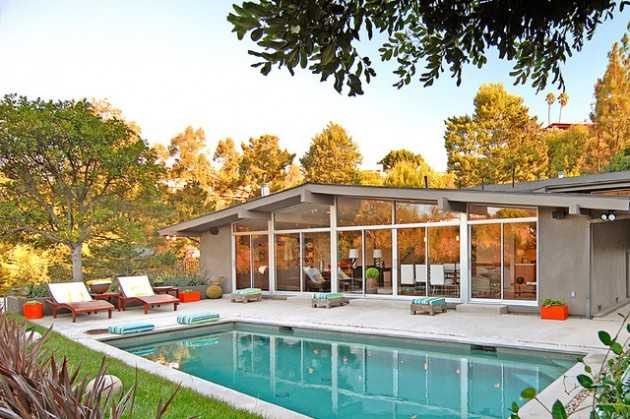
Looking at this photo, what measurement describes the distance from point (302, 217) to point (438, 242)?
4647mm

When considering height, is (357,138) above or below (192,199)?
above

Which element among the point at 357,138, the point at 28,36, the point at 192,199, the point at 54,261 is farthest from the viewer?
the point at 357,138

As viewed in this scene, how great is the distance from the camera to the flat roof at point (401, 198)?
1038cm

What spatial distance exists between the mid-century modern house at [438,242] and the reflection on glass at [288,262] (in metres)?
0.03

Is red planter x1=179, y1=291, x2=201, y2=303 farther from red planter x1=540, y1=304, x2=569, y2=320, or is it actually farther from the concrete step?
red planter x1=540, y1=304, x2=569, y2=320

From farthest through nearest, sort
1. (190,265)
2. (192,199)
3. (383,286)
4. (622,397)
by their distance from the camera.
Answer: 1. (192,199)
2. (190,265)
3. (383,286)
4. (622,397)

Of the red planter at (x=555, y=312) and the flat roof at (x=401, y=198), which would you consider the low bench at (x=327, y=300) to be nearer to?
the flat roof at (x=401, y=198)

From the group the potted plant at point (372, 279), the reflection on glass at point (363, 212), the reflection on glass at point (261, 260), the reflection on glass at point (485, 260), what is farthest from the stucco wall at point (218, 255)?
the reflection on glass at point (485, 260)

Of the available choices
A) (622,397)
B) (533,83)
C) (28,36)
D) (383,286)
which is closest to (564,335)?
(383,286)

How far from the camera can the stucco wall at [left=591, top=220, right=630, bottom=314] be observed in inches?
452

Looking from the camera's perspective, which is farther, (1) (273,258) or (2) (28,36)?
(1) (273,258)

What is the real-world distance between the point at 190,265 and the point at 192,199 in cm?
415

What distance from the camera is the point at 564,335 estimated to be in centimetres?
909

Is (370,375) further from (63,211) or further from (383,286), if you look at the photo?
(63,211)
